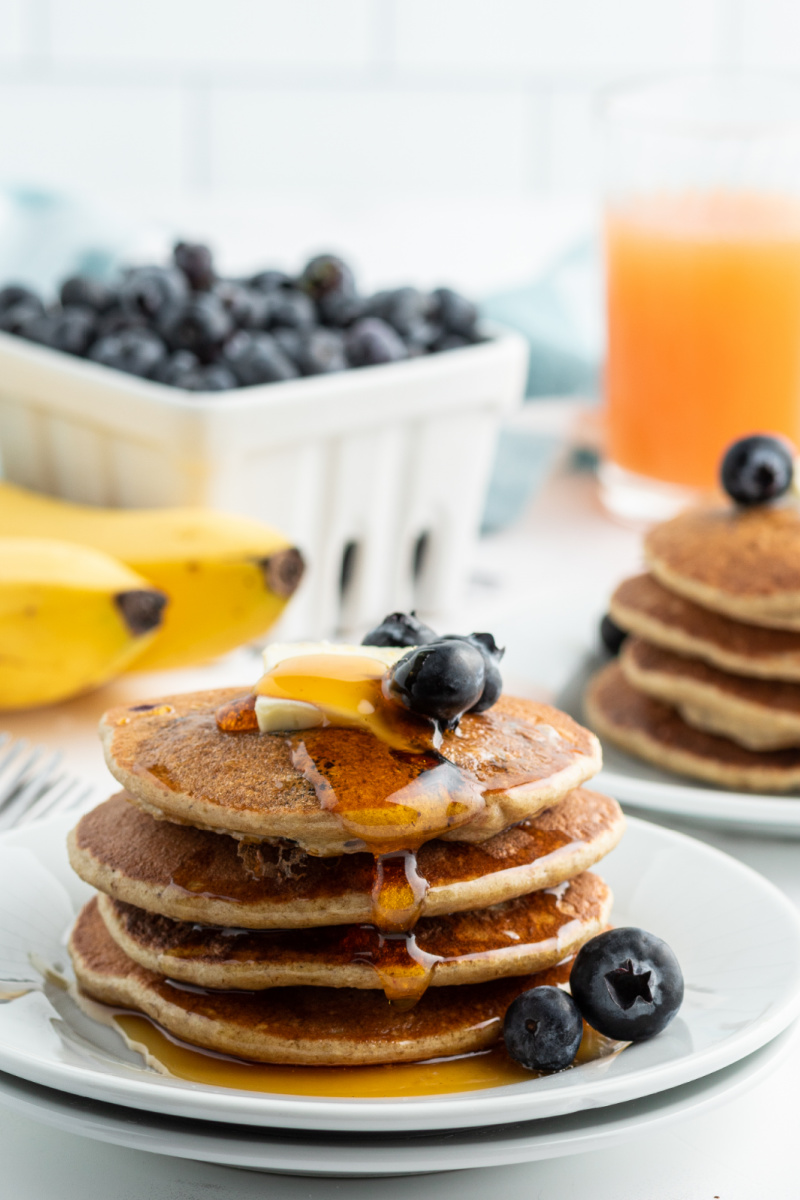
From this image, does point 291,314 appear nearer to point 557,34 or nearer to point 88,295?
point 88,295

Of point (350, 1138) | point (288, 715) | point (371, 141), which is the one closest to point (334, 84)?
point (371, 141)

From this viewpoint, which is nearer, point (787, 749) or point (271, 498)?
point (787, 749)

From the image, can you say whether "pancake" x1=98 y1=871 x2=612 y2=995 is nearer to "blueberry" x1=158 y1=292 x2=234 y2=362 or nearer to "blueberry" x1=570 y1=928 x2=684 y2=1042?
"blueberry" x1=570 y1=928 x2=684 y2=1042

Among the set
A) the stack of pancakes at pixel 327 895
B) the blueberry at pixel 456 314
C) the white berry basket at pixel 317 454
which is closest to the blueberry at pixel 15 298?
the white berry basket at pixel 317 454

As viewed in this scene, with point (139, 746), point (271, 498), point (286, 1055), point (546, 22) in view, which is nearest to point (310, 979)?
point (286, 1055)

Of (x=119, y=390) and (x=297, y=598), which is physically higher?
Answer: (x=119, y=390)

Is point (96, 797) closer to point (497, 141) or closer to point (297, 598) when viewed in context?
point (297, 598)
